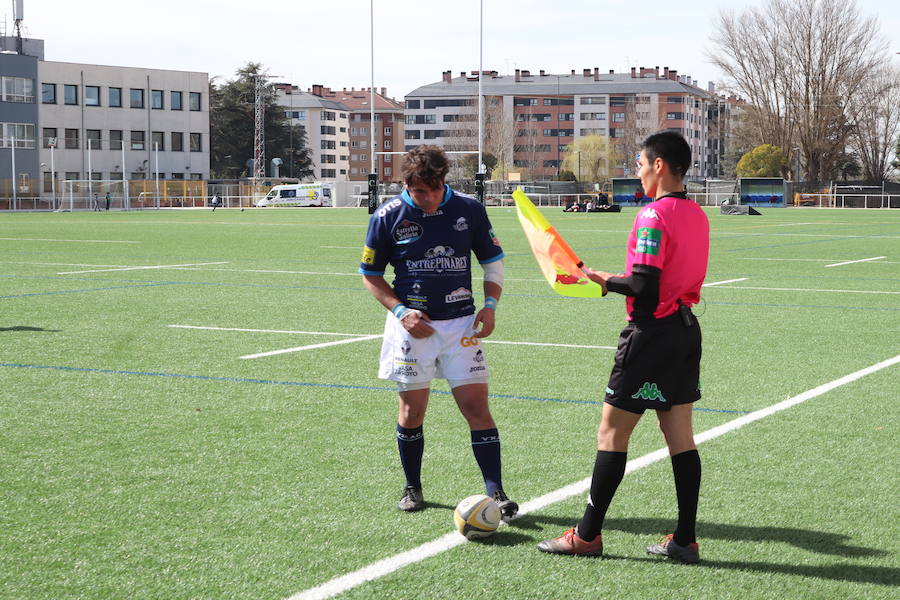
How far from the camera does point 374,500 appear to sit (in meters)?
5.59

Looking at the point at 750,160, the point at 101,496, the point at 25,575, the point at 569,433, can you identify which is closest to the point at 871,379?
the point at 569,433

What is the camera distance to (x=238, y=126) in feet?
398

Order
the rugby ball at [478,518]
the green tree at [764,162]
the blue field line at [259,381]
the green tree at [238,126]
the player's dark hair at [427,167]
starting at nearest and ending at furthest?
1. the rugby ball at [478,518]
2. the player's dark hair at [427,167]
3. the blue field line at [259,381]
4. the green tree at [764,162]
5. the green tree at [238,126]

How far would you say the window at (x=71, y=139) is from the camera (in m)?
92.8

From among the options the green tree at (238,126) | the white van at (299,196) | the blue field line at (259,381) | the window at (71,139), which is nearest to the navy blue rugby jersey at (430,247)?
the blue field line at (259,381)

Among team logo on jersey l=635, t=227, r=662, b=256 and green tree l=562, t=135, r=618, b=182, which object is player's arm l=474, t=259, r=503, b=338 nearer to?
team logo on jersey l=635, t=227, r=662, b=256

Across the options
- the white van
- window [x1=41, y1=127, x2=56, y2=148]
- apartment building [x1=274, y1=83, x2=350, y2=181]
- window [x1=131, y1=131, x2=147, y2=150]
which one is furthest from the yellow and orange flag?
apartment building [x1=274, y1=83, x2=350, y2=181]

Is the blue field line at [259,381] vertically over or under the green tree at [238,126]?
under

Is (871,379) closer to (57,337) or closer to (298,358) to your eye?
(298,358)

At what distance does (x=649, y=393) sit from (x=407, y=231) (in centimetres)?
139

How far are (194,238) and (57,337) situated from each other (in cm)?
2197

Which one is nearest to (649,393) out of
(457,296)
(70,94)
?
(457,296)

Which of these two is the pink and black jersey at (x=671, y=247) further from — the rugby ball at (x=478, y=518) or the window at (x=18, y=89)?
the window at (x=18, y=89)

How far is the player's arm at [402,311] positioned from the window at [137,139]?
96.2 metres
